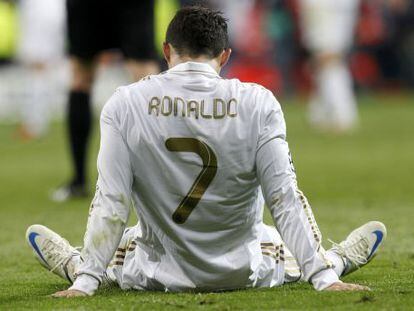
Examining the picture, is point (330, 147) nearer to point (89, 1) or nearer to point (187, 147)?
point (89, 1)

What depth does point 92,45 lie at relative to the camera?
771cm

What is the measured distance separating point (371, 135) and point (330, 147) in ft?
4.41

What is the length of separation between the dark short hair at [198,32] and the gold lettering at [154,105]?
18 centimetres

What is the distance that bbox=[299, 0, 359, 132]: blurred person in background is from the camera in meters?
14.5

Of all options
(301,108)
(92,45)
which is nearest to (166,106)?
(92,45)

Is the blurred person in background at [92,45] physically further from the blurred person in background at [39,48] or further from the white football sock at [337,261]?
the blurred person in background at [39,48]

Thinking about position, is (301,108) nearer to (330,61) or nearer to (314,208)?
(330,61)

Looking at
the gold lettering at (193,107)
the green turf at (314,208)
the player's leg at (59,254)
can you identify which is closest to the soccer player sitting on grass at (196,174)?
the gold lettering at (193,107)

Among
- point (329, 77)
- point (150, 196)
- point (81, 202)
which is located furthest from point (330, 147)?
point (150, 196)

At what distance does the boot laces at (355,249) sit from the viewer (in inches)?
179

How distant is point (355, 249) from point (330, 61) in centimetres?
1043

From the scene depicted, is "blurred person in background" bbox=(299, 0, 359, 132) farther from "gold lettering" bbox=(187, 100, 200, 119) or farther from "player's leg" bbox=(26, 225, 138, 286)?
"gold lettering" bbox=(187, 100, 200, 119)

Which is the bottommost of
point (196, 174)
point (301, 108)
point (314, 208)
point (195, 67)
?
point (301, 108)

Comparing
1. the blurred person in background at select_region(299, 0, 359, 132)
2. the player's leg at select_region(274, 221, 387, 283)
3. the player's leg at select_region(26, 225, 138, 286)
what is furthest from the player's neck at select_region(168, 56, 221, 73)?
the blurred person in background at select_region(299, 0, 359, 132)
